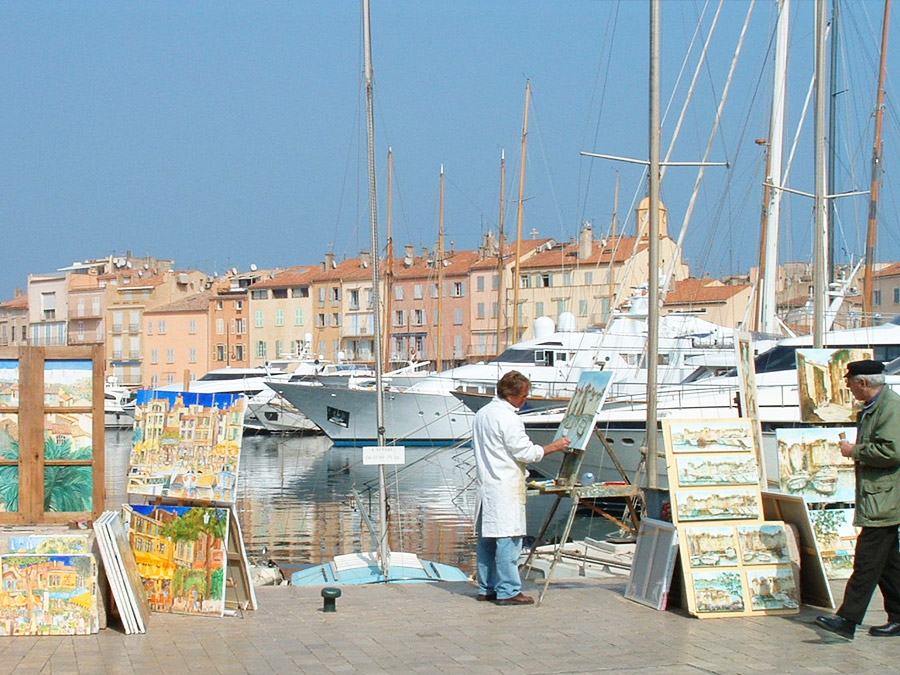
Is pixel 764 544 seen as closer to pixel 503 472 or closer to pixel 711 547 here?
pixel 711 547

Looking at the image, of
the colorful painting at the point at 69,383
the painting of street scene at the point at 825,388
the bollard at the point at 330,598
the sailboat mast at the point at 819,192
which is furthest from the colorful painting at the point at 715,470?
the sailboat mast at the point at 819,192

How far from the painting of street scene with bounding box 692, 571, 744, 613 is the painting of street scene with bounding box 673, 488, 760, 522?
464 mm

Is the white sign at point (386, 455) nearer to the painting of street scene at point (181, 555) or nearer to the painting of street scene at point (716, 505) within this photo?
the painting of street scene at point (181, 555)

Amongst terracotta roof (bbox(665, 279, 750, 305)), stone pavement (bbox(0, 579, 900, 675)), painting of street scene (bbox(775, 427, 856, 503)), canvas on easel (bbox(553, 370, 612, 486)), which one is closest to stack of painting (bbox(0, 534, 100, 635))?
stone pavement (bbox(0, 579, 900, 675))

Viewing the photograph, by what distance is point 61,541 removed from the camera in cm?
867

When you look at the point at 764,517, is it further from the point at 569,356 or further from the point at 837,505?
the point at 569,356

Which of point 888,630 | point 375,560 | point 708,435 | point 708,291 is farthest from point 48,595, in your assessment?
point 708,291

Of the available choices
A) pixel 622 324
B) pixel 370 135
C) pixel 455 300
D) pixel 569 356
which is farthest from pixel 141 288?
pixel 370 135

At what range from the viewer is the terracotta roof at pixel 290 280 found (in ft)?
341

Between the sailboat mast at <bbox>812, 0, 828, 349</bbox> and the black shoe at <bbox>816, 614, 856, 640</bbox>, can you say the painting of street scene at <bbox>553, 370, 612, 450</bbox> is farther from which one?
the sailboat mast at <bbox>812, 0, 828, 349</bbox>

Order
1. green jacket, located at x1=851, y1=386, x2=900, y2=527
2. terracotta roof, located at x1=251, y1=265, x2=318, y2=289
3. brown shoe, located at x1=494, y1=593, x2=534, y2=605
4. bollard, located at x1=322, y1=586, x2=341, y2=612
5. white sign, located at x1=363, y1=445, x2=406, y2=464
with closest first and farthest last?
green jacket, located at x1=851, y1=386, x2=900, y2=527, bollard, located at x1=322, y1=586, x2=341, y2=612, brown shoe, located at x1=494, y1=593, x2=534, y2=605, white sign, located at x1=363, y1=445, x2=406, y2=464, terracotta roof, located at x1=251, y1=265, x2=318, y2=289

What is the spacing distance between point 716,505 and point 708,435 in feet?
1.85

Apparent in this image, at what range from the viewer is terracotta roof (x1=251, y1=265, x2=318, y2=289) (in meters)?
104

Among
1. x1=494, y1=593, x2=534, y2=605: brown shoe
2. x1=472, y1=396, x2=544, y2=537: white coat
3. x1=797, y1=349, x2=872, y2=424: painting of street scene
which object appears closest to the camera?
x1=472, y1=396, x2=544, y2=537: white coat
